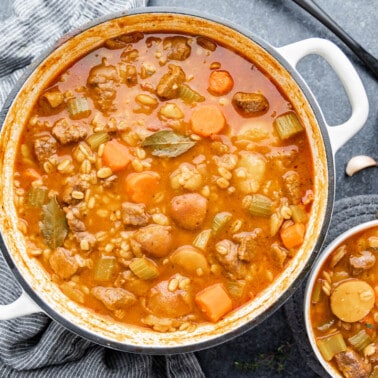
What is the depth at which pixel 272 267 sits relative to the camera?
3.80m

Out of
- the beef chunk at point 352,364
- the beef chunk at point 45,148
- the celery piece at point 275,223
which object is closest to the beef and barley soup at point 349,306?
the beef chunk at point 352,364

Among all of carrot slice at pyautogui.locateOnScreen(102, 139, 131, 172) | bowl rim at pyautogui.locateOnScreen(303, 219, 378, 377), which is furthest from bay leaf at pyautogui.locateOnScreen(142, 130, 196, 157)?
bowl rim at pyautogui.locateOnScreen(303, 219, 378, 377)

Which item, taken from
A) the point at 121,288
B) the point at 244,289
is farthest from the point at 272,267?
the point at 121,288

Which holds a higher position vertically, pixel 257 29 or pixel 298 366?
pixel 257 29

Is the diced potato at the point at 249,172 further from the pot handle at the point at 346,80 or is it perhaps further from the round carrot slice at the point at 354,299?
the round carrot slice at the point at 354,299

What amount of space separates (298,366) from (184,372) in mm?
755

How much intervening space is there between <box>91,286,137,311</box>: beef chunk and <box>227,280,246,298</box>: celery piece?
524 millimetres

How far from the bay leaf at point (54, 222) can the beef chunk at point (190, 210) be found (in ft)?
2.00

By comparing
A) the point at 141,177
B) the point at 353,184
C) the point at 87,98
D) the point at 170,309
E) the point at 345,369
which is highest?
the point at 87,98

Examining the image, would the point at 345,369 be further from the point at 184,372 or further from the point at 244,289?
the point at 184,372

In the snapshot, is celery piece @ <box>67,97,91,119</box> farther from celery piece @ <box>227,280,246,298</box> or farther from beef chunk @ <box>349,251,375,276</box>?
beef chunk @ <box>349,251,375,276</box>

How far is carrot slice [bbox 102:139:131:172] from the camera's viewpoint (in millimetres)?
3732

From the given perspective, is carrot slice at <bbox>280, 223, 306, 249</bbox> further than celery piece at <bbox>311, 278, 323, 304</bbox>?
No

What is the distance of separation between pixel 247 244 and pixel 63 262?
1.01m
